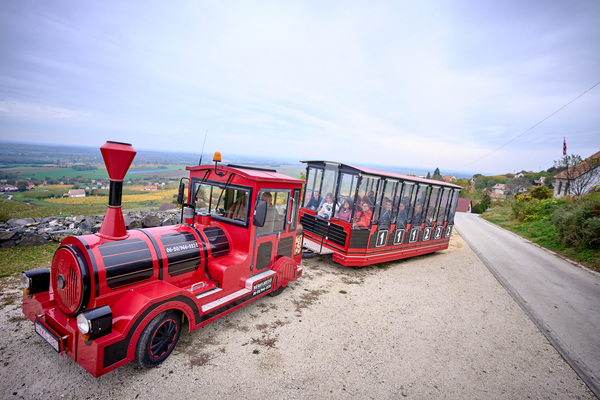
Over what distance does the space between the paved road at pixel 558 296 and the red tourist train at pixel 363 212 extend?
3.40 metres

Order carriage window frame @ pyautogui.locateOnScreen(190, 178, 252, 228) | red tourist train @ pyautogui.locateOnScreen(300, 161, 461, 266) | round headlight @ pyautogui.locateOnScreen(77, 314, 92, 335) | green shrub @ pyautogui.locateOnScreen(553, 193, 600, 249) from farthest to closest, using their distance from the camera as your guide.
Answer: green shrub @ pyautogui.locateOnScreen(553, 193, 600, 249), red tourist train @ pyautogui.locateOnScreen(300, 161, 461, 266), carriage window frame @ pyautogui.locateOnScreen(190, 178, 252, 228), round headlight @ pyautogui.locateOnScreen(77, 314, 92, 335)

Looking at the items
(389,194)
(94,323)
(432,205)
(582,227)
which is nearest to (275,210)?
(94,323)

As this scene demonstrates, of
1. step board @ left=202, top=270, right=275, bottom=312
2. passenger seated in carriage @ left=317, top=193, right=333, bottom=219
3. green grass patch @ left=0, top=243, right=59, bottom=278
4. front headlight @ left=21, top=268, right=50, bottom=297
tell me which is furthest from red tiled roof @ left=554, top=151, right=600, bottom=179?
green grass patch @ left=0, top=243, right=59, bottom=278

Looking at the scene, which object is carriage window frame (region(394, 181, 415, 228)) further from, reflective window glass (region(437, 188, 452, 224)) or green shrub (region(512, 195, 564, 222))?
green shrub (region(512, 195, 564, 222))

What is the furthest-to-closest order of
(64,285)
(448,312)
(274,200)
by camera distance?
(448,312), (274,200), (64,285)

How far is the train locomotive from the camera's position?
10.0ft

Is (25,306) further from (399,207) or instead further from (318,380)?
(399,207)

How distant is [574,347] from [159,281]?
793 centimetres

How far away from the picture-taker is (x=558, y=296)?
7.94m

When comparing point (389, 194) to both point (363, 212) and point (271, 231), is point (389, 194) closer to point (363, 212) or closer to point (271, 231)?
point (363, 212)

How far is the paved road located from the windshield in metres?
6.41

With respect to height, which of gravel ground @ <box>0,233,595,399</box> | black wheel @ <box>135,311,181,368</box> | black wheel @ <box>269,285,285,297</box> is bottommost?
gravel ground @ <box>0,233,595,399</box>

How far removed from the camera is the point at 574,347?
538 cm

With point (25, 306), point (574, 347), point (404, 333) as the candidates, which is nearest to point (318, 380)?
point (404, 333)
